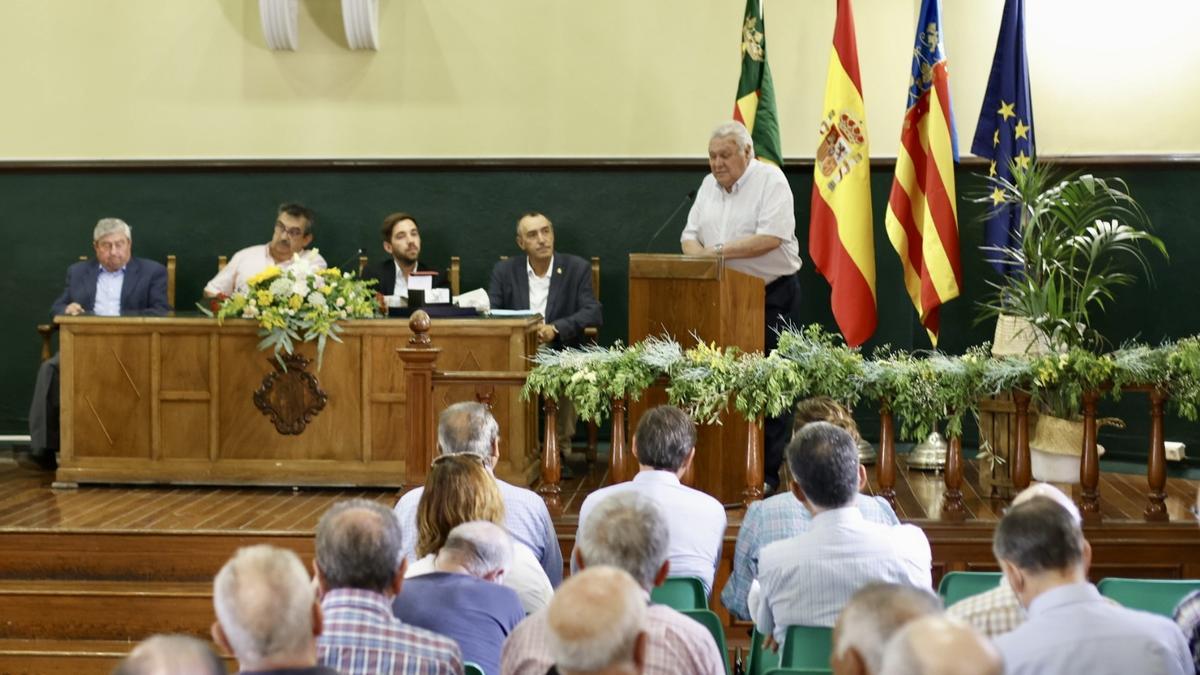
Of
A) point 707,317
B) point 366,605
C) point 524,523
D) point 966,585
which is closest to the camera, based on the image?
point 366,605

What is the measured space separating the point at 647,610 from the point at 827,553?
0.69 metres

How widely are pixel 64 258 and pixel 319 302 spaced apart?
8.46 ft

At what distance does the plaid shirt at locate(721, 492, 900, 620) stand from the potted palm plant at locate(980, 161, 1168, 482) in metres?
1.71

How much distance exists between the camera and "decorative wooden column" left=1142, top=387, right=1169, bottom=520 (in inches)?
204

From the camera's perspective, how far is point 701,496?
3.98 m

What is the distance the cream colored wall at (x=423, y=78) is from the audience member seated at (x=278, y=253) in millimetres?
673

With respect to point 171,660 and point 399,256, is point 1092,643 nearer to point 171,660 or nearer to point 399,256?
point 171,660

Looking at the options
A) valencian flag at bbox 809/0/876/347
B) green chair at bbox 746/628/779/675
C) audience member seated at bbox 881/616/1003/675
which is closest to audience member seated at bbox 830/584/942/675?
audience member seated at bbox 881/616/1003/675

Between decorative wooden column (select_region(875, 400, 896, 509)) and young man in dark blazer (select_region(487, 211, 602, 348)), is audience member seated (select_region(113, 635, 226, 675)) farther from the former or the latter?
young man in dark blazer (select_region(487, 211, 602, 348))

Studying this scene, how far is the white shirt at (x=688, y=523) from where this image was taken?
387 centimetres

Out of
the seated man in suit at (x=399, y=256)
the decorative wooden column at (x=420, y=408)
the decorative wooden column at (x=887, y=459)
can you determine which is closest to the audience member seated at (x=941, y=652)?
the decorative wooden column at (x=887, y=459)

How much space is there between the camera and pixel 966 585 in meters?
3.49

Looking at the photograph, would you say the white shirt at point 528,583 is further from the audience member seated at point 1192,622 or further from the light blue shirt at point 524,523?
the audience member seated at point 1192,622

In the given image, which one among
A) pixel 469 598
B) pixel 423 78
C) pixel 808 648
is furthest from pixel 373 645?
pixel 423 78
